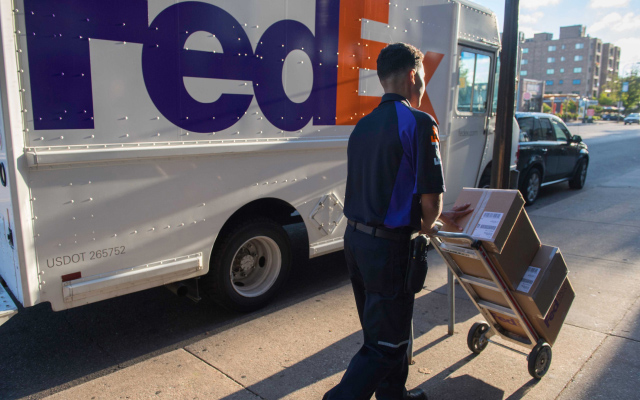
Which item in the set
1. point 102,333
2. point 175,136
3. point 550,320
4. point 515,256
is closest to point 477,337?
point 550,320

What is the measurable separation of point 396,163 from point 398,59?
54cm

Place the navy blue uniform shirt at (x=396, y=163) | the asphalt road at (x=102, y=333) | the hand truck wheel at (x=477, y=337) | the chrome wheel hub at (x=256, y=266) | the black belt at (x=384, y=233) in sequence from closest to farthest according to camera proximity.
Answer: the navy blue uniform shirt at (x=396, y=163), the black belt at (x=384, y=233), the asphalt road at (x=102, y=333), the hand truck wheel at (x=477, y=337), the chrome wheel hub at (x=256, y=266)

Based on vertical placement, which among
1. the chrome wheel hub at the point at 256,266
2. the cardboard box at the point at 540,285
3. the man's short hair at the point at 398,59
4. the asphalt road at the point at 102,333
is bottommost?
the asphalt road at the point at 102,333

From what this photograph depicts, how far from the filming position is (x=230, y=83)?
151 inches

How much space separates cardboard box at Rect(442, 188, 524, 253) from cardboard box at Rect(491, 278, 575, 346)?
2.32 feet

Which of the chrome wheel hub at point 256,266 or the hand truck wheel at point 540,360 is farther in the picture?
the chrome wheel hub at point 256,266

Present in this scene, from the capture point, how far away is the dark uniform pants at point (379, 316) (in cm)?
240

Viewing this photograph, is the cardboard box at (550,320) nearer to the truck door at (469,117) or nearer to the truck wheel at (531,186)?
the truck door at (469,117)

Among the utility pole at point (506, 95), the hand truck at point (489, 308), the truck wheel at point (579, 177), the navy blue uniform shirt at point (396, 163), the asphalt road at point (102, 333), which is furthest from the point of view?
the truck wheel at point (579, 177)

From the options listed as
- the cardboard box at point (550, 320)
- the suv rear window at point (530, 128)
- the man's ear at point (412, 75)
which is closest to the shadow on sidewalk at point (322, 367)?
the cardboard box at point (550, 320)

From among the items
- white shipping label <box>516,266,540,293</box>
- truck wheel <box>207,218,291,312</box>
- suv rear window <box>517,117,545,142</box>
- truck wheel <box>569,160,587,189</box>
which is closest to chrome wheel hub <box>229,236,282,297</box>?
truck wheel <box>207,218,291,312</box>

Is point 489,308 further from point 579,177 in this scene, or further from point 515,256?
point 579,177

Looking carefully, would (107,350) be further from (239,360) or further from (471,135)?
(471,135)

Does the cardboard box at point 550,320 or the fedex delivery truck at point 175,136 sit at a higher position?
the fedex delivery truck at point 175,136
